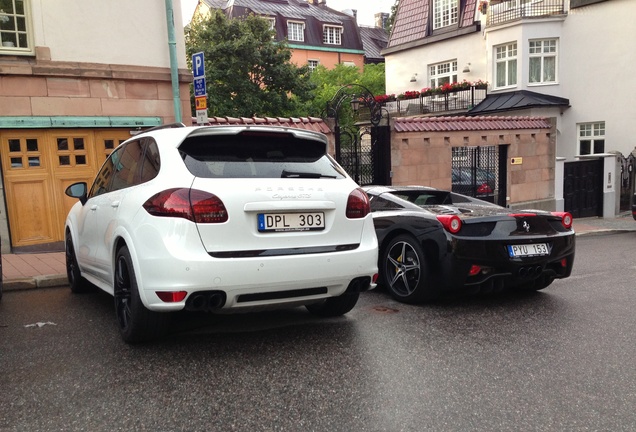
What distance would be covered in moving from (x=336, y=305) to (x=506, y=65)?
23.4 meters

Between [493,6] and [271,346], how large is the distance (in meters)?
25.3

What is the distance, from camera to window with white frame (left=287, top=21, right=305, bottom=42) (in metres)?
43.6

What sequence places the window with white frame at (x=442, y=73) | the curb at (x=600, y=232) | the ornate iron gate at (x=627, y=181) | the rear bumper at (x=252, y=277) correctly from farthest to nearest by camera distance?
1. the window with white frame at (x=442, y=73)
2. the ornate iron gate at (x=627, y=181)
3. the curb at (x=600, y=232)
4. the rear bumper at (x=252, y=277)

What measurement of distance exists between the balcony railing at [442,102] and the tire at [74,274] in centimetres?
2188

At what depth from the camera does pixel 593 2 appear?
22.5 meters

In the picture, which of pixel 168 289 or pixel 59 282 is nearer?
pixel 168 289

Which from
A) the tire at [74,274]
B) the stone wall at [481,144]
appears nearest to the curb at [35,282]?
the tire at [74,274]

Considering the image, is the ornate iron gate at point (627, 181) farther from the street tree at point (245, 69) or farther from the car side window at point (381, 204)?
the street tree at point (245, 69)

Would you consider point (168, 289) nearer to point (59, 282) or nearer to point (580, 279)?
point (59, 282)

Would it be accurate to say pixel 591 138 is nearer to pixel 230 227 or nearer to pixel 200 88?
pixel 200 88

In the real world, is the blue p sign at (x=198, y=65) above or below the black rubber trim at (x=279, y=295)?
above

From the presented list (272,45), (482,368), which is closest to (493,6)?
(272,45)

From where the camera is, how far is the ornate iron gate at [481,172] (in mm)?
14219

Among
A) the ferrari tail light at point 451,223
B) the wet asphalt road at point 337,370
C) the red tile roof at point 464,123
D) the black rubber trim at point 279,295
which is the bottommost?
the wet asphalt road at point 337,370
